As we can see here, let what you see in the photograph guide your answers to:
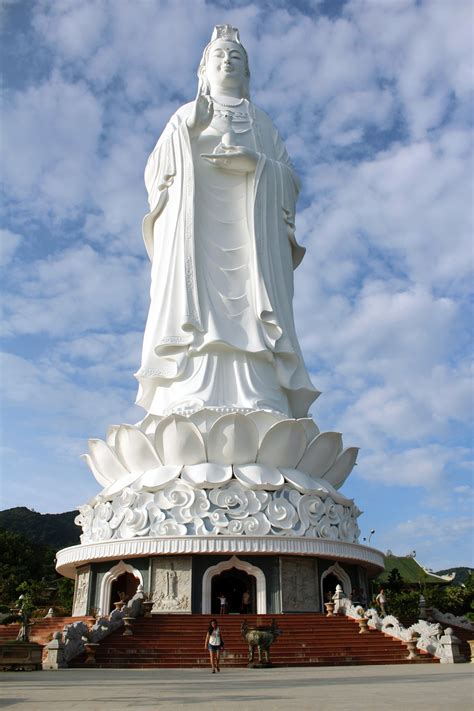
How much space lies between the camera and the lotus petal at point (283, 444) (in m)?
16.7

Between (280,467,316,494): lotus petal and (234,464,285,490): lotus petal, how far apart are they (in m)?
0.25

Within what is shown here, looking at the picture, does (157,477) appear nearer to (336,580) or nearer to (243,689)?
(336,580)

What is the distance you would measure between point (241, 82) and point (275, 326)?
9103mm

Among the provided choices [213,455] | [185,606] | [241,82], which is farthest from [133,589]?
[241,82]

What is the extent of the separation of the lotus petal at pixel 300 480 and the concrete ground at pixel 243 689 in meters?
6.19

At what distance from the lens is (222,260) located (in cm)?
2030

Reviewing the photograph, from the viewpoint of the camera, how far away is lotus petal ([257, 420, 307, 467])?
54.8ft

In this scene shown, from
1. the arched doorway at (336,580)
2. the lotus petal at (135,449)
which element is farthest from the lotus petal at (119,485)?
the arched doorway at (336,580)

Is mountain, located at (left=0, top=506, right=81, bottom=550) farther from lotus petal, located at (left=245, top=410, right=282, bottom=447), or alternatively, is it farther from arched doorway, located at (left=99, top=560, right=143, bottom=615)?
lotus petal, located at (left=245, top=410, right=282, bottom=447)

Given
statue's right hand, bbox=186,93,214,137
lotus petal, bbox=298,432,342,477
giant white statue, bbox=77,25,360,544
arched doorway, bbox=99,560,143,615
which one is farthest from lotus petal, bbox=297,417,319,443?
statue's right hand, bbox=186,93,214,137

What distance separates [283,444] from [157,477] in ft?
10.2

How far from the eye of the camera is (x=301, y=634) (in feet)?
41.8

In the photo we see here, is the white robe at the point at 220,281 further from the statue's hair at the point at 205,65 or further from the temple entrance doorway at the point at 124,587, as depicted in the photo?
the temple entrance doorway at the point at 124,587

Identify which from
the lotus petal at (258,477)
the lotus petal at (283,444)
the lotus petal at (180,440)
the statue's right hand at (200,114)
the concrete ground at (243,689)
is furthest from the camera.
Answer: the statue's right hand at (200,114)
